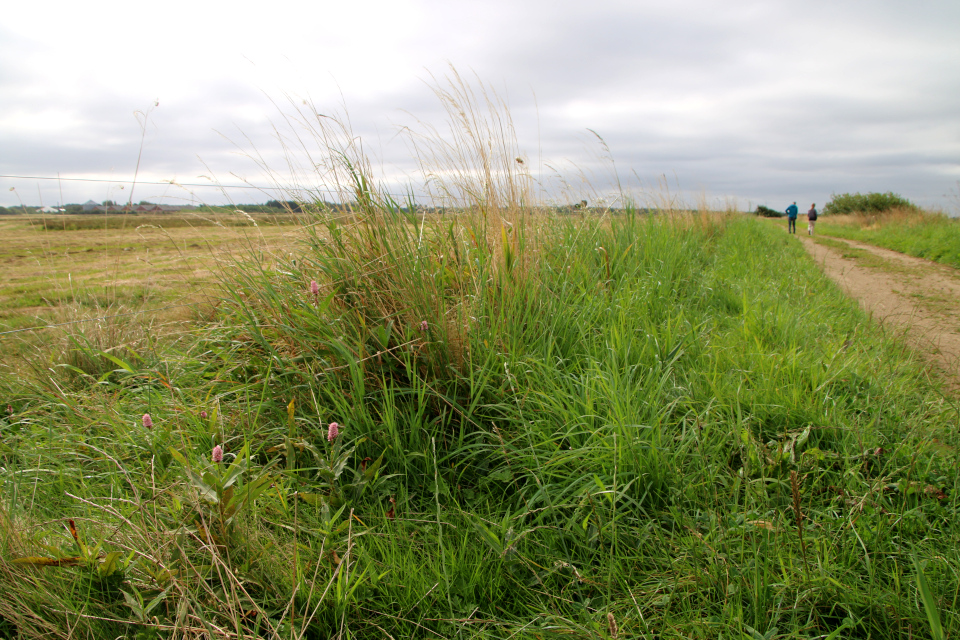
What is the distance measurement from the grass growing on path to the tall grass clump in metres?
0.01

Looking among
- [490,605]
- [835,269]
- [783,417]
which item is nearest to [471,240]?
[783,417]

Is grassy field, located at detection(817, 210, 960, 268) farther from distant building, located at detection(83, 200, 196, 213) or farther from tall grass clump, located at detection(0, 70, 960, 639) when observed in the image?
distant building, located at detection(83, 200, 196, 213)

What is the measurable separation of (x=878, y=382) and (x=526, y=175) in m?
2.28

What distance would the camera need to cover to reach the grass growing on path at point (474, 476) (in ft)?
3.98

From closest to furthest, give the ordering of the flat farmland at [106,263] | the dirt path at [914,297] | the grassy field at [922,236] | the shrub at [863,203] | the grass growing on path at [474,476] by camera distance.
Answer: the grass growing on path at [474,476]
the flat farmland at [106,263]
the dirt path at [914,297]
the grassy field at [922,236]
the shrub at [863,203]

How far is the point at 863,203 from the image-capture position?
28906mm

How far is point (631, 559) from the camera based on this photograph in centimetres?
137

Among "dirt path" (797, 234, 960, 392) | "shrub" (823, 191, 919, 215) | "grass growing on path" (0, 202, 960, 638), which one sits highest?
"shrub" (823, 191, 919, 215)

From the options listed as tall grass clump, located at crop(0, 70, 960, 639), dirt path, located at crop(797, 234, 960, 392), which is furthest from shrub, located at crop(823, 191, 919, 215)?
tall grass clump, located at crop(0, 70, 960, 639)

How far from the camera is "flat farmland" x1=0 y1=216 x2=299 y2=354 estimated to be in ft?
9.27

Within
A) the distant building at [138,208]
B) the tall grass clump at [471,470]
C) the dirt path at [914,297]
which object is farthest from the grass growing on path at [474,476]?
the distant building at [138,208]

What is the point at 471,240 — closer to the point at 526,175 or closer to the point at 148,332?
the point at 526,175

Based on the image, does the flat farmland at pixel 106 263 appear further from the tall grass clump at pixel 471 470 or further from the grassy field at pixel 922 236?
the grassy field at pixel 922 236

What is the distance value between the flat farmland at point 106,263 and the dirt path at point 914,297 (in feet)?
13.2
